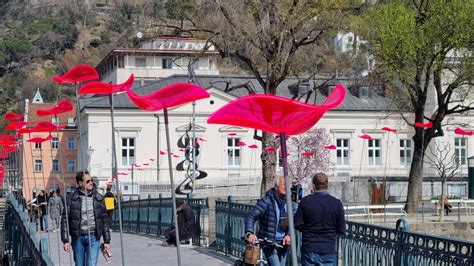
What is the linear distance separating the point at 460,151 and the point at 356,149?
794 centimetres

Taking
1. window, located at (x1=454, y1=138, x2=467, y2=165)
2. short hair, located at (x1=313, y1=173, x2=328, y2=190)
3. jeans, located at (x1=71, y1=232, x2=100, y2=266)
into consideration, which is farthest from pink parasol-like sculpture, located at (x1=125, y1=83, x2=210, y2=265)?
window, located at (x1=454, y1=138, x2=467, y2=165)

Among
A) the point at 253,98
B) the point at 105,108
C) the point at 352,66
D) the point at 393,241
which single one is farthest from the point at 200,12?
the point at 105,108

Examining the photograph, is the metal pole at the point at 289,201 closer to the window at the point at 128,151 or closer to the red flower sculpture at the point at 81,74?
the red flower sculpture at the point at 81,74

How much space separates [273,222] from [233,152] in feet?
218

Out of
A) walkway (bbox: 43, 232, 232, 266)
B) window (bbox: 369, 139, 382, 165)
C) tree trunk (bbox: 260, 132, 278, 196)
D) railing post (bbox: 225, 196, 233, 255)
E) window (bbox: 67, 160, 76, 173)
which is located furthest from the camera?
window (bbox: 67, 160, 76, 173)

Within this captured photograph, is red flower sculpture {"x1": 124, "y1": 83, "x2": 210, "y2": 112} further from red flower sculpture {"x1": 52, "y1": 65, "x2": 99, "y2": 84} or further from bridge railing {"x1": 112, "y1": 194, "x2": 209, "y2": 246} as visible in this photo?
bridge railing {"x1": 112, "y1": 194, "x2": 209, "y2": 246}

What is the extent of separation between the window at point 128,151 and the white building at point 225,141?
76 mm

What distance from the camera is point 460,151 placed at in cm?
7894

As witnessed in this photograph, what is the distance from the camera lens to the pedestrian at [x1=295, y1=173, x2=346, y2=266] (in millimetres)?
11305

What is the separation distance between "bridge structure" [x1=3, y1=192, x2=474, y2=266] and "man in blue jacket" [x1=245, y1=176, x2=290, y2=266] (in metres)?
1.18

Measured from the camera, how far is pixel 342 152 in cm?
8019

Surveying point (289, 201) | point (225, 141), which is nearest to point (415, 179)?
point (225, 141)

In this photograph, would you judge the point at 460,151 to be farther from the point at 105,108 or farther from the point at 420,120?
the point at 420,120

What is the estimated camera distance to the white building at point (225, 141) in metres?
76.8
